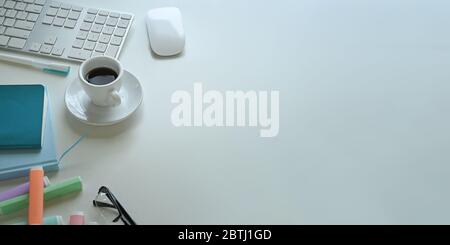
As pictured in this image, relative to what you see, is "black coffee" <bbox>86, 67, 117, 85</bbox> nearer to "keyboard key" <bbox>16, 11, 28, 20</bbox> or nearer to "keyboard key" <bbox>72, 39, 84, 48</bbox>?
"keyboard key" <bbox>72, 39, 84, 48</bbox>

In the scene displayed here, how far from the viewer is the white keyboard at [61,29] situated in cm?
79

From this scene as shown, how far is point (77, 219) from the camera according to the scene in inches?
24.0

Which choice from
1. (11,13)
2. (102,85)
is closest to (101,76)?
(102,85)

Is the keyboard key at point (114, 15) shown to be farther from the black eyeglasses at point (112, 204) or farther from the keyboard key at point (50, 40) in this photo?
the black eyeglasses at point (112, 204)

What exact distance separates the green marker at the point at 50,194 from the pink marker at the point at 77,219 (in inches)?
1.5

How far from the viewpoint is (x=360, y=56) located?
829mm

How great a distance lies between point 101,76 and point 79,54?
0.09 m

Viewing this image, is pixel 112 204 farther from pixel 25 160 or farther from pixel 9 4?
pixel 9 4

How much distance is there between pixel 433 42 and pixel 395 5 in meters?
0.11

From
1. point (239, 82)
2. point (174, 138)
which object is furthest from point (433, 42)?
point (174, 138)

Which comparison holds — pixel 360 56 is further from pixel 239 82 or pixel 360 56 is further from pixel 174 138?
pixel 174 138

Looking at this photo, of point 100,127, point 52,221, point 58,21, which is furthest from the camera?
point 58,21

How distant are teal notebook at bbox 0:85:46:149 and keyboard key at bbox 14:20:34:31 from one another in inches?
5.6

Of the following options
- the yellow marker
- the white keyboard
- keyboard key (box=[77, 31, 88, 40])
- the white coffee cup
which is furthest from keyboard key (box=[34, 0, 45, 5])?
the yellow marker
